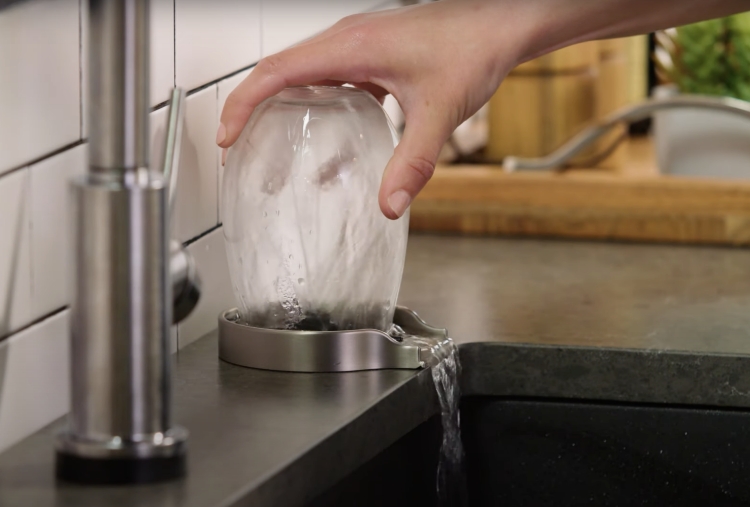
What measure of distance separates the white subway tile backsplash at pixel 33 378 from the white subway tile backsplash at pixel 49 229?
0.02 m

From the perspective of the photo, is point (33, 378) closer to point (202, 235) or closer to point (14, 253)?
point (14, 253)

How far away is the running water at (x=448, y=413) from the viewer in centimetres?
82

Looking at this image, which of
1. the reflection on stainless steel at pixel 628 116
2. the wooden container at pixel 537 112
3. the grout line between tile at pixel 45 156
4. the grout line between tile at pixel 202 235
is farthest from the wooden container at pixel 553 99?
the grout line between tile at pixel 45 156

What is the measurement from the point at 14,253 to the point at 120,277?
14 cm

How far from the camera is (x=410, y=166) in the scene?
2.48 ft

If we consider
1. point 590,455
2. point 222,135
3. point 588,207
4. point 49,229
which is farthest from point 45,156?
point 588,207

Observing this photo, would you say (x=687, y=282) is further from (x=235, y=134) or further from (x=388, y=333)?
(x=235, y=134)

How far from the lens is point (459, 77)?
2.67 feet

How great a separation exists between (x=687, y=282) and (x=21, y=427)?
0.75m

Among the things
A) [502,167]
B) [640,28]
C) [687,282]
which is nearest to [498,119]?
[502,167]

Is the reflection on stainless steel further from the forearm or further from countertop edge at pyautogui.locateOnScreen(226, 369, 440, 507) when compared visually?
countertop edge at pyautogui.locateOnScreen(226, 369, 440, 507)

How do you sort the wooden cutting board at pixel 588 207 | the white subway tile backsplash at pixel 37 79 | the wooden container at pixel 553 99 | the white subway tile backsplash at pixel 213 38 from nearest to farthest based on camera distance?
the white subway tile backsplash at pixel 37 79, the white subway tile backsplash at pixel 213 38, the wooden cutting board at pixel 588 207, the wooden container at pixel 553 99

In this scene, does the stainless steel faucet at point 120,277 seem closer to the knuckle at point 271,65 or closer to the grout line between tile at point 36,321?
the grout line between tile at point 36,321

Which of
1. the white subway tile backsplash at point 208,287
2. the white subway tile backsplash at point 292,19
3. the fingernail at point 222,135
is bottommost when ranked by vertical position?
the white subway tile backsplash at point 208,287
